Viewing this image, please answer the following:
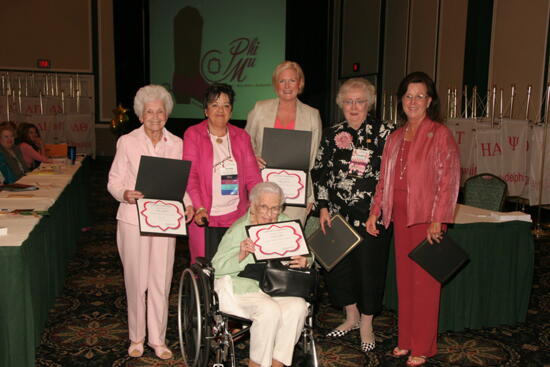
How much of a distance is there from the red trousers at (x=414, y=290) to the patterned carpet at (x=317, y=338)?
18 centimetres

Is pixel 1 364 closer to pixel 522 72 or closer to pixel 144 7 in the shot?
pixel 522 72

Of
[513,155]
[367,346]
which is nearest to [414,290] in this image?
[367,346]

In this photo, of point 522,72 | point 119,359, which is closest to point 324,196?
point 119,359

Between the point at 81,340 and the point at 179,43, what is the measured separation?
349 inches

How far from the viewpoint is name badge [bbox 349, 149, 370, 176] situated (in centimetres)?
308

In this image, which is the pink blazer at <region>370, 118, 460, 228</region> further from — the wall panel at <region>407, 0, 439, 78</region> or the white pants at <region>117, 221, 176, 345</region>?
the wall panel at <region>407, 0, 439, 78</region>

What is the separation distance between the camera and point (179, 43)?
446 inches

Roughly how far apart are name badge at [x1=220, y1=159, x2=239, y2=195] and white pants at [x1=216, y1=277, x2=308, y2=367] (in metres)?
0.62

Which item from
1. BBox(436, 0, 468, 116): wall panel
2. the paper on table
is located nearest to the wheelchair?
the paper on table

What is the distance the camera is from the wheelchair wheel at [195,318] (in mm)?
2506

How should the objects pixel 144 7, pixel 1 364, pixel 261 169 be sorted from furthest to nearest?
pixel 144 7
pixel 261 169
pixel 1 364

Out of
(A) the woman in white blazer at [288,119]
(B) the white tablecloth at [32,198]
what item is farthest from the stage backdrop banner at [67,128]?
(A) the woman in white blazer at [288,119]

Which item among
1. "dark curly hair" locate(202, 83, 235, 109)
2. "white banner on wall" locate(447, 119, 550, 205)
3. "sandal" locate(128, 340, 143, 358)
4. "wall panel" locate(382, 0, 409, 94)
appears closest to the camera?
"dark curly hair" locate(202, 83, 235, 109)

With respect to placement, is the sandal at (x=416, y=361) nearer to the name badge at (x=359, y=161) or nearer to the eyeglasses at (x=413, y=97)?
the name badge at (x=359, y=161)
